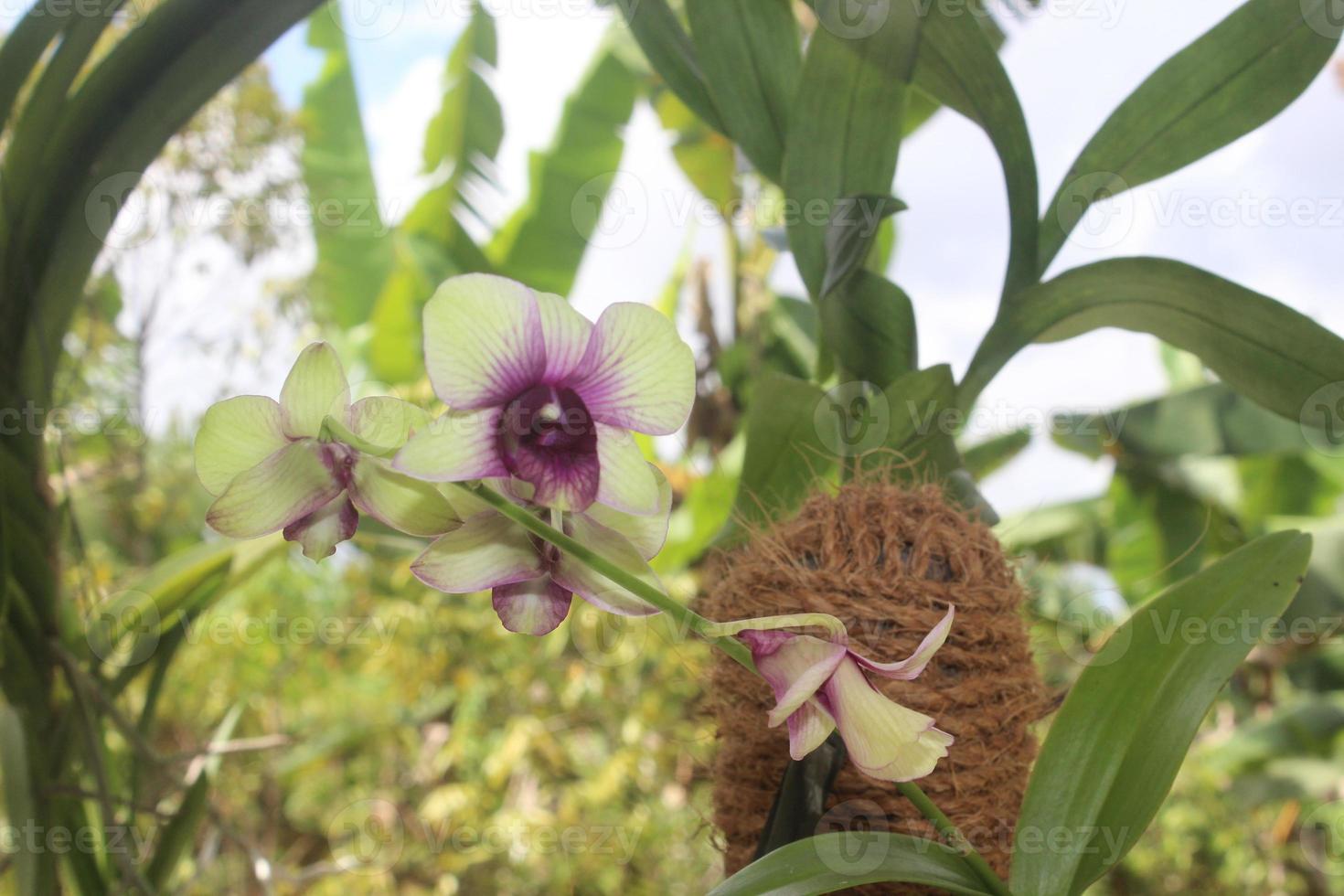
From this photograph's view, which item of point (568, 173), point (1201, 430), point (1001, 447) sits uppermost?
point (568, 173)

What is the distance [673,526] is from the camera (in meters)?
1.70

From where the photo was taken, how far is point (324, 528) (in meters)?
0.25

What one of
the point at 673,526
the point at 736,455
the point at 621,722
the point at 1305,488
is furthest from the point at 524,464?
the point at 1305,488

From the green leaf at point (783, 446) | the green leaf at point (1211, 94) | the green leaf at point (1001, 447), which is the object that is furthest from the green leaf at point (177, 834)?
the green leaf at point (1001, 447)

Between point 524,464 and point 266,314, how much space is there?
6.57ft

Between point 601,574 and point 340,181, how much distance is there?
2127mm

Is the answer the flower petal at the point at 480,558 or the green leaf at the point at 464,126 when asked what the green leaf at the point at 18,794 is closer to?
the flower petal at the point at 480,558

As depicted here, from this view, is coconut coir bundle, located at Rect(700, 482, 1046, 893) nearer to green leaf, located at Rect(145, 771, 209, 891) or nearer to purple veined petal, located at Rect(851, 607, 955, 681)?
purple veined petal, located at Rect(851, 607, 955, 681)

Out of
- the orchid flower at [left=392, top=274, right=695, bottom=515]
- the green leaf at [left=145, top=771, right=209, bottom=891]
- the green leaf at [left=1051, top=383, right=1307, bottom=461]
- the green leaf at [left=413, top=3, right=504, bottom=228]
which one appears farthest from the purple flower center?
the green leaf at [left=413, top=3, right=504, bottom=228]

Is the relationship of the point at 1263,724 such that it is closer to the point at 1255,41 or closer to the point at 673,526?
the point at 673,526

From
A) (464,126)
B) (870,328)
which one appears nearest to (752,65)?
(870,328)

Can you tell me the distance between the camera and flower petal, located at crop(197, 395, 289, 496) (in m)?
0.24

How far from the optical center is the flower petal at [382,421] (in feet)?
0.81

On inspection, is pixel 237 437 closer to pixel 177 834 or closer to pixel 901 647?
pixel 901 647
